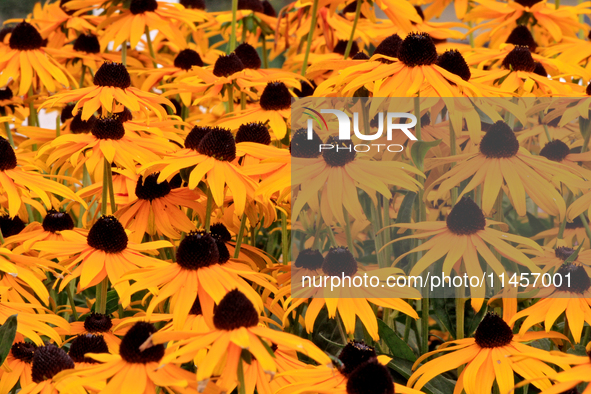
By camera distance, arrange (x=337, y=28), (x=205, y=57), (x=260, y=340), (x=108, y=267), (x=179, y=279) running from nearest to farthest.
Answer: (x=260, y=340), (x=179, y=279), (x=108, y=267), (x=337, y=28), (x=205, y=57)

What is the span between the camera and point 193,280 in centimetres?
70

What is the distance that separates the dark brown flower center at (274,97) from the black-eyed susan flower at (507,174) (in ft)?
1.20

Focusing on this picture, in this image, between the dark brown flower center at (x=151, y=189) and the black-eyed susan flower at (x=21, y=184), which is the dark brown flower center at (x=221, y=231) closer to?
the dark brown flower center at (x=151, y=189)

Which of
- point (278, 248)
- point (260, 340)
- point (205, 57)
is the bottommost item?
point (278, 248)

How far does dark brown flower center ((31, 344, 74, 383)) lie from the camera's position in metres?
0.64

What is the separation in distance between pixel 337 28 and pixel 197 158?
2.52 ft

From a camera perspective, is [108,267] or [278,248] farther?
[278,248]

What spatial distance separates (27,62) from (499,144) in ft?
3.13

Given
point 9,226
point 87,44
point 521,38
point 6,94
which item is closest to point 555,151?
point 521,38

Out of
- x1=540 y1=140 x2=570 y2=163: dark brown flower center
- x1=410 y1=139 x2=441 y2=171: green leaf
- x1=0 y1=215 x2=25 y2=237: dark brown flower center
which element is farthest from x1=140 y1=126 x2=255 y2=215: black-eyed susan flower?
x1=540 y1=140 x2=570 y2=163: dark brown flower center

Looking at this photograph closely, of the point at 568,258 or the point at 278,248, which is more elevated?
the point at 568,258

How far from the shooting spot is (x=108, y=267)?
0.81 metres

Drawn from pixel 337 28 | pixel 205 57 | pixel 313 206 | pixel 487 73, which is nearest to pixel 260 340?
pixel 313 206

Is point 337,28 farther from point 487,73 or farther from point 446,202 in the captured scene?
point 446,202
